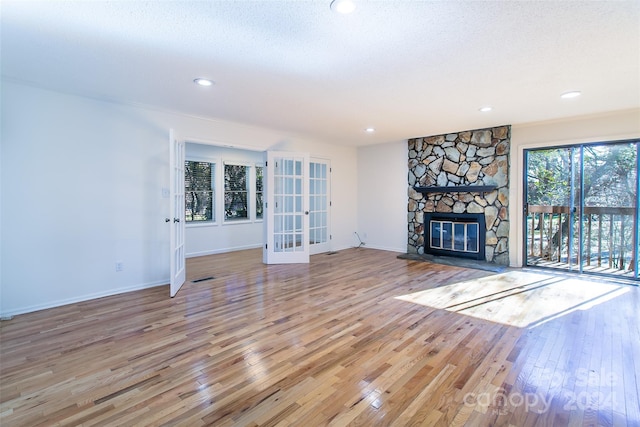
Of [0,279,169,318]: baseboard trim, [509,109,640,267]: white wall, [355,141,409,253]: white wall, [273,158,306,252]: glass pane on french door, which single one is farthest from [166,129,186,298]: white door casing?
[509,109,640,267]: white wall

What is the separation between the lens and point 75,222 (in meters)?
3.62

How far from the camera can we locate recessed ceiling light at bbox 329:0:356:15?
6.07ft

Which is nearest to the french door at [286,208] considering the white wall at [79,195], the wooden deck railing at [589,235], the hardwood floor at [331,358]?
the white wall at [79,195]

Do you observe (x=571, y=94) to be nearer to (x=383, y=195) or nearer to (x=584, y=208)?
(x=584, y=208)

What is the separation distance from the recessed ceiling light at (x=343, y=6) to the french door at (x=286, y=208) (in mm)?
3738

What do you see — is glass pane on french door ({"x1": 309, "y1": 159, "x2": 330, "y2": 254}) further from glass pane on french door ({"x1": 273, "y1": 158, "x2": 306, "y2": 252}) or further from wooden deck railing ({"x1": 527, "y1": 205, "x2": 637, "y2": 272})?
wooden deck railing ({"x1": 527, "y1": 205, "x2": 637, "y2": 272})

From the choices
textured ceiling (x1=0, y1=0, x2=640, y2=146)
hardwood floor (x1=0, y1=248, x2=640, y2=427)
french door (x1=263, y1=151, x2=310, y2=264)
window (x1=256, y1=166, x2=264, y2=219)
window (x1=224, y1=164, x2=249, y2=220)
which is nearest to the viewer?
hardwood floor (x1=0, y1=248, x2=640, y2=427)

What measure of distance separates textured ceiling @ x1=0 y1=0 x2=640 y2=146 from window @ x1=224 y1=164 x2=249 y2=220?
9.80ft

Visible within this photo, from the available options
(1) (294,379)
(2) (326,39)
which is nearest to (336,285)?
(1) (294,379)

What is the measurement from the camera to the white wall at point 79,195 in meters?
3.24

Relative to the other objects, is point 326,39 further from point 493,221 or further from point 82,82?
point 493,221

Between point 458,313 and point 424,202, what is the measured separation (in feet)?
11.1

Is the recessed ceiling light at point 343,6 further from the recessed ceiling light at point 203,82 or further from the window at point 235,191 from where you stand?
the window at point 235,191

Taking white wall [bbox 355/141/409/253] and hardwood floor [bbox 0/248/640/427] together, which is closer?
hardwood floor [bbox 0/248/640/427]
